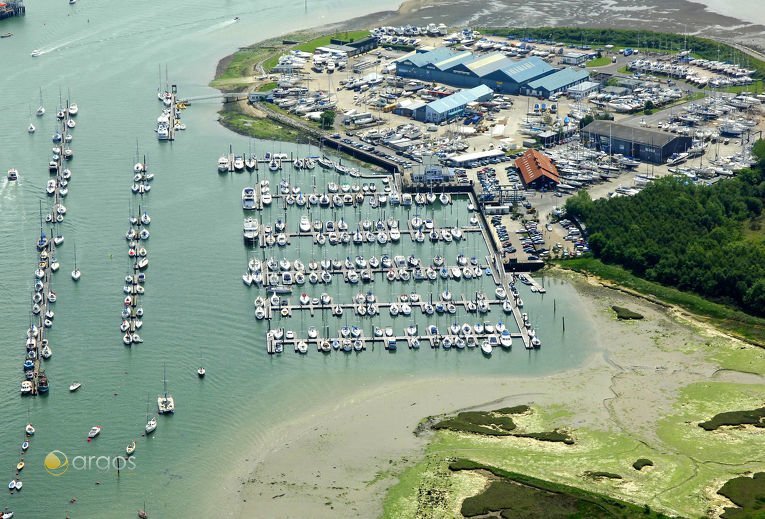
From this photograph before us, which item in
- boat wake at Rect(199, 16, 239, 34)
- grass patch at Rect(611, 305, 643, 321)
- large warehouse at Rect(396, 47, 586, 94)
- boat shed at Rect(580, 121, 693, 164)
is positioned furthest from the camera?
boat wake at Rect(199, 16, 239, 34)

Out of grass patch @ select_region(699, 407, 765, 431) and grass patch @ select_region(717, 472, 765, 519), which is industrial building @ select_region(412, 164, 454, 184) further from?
grass patch @ select_region(717, 472, 765, 519)

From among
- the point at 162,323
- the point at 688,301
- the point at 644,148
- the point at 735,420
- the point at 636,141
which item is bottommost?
the point at 735,420

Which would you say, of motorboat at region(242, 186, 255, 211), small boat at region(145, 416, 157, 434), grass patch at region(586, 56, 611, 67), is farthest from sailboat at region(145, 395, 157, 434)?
grass patch at region(586, 56, 611, 67)

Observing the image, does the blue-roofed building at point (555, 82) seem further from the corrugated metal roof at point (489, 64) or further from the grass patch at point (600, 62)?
the grass patch at point (600, 62)

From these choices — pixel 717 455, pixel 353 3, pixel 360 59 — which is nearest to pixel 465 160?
pixel 360 59

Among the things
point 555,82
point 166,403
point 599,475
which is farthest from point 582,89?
point 166,403

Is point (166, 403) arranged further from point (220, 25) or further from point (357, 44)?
point (220, 25)

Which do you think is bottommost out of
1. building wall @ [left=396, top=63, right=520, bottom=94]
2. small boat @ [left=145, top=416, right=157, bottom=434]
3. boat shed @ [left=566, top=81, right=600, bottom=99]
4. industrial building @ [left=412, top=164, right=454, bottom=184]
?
small boat @ [left=145, top=416, right=157, bottom=434]
